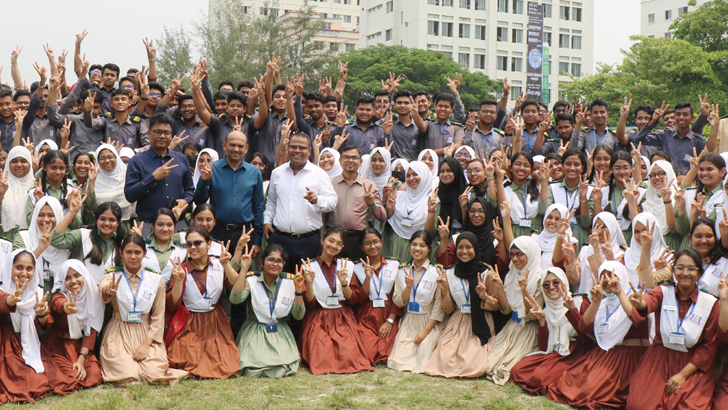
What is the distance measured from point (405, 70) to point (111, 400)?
112ft

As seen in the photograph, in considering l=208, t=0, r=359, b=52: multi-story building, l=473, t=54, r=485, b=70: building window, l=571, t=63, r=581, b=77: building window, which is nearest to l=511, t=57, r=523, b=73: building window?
l=473, t=54, r=485, b=70: building window

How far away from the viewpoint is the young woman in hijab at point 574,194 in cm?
694

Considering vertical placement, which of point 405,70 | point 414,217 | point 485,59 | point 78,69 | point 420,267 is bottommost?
point 420,267

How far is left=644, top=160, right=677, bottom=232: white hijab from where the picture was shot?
6.64 metres

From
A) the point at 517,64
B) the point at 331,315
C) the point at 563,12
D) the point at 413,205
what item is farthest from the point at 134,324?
the point at 563,12

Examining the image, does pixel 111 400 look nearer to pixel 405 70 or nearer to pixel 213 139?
pixel 213 139

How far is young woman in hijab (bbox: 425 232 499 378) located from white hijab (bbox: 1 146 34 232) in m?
4.15

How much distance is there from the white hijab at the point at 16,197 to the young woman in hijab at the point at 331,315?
111 inches

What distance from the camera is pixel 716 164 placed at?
6375 mm

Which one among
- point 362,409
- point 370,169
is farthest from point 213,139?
point 362,409

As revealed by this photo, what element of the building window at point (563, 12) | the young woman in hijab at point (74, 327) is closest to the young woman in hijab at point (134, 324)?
the young woman in hijab at point (74, 327)

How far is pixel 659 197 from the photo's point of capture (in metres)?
6.78

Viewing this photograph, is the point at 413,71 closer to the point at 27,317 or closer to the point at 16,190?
the point at 16,190

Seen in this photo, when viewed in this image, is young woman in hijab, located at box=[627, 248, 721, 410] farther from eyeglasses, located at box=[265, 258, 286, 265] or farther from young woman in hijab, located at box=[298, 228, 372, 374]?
eyeglasses, located at box=[265, 258, 286, 265]
